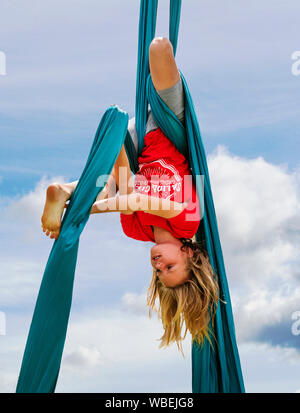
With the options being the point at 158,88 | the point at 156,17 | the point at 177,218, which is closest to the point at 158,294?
the point at 177,218

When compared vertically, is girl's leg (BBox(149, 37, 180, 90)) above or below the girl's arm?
above

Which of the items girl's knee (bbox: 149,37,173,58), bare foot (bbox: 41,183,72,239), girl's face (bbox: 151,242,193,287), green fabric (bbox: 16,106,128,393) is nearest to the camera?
green fabric (bbox: 16,106,128,393)

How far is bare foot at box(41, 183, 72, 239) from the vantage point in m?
3.16

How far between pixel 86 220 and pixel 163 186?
0.62 m

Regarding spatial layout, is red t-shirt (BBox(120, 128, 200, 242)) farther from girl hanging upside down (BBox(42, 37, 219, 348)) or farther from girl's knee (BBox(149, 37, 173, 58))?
girl's knee (BBox(149, 37, 173, 58))

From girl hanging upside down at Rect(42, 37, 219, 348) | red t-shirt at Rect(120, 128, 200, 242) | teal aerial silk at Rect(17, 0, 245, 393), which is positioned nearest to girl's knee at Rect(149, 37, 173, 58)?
girl hanging upside down at Rect(42, 37, 219, 348)

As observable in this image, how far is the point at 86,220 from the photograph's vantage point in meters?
3.18

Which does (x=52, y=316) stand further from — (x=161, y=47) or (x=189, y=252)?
(x=161, y=47)

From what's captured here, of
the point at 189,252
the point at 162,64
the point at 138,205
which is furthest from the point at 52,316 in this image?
the point at 162,64

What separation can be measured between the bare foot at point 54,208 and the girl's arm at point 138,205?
0.82 feet

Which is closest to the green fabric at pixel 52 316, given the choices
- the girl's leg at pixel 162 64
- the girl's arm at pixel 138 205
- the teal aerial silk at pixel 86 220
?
the teal aerial silk at pixel 86 220
